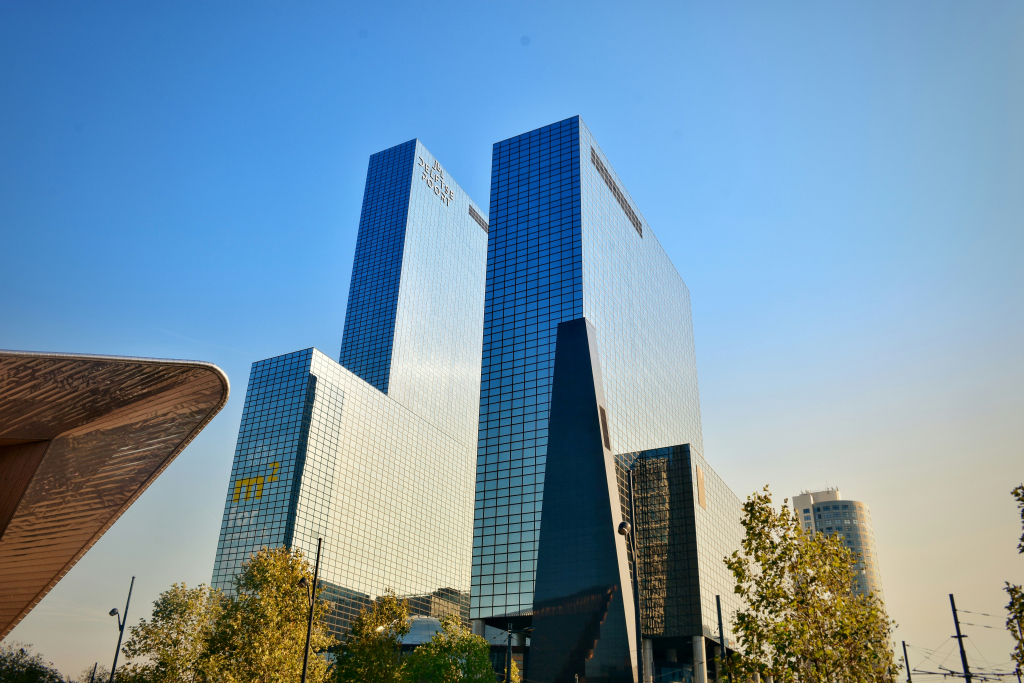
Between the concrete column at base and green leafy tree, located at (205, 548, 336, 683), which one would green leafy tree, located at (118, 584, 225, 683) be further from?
the concrete column at base

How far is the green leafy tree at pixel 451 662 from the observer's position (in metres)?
53.2

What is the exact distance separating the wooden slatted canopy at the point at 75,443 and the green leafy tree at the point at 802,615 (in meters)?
20.9

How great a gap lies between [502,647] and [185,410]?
63620mm

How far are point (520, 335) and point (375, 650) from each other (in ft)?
150

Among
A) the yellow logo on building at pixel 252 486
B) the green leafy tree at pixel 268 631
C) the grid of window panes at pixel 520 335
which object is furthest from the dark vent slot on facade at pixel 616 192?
the green leafy tree at pixel 268 631

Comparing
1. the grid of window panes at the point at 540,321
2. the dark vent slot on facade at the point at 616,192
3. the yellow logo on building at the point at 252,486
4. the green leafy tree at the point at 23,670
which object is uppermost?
the dark vent slot on facade at the point at 616,192

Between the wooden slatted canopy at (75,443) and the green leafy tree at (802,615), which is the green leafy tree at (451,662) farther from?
the green leafy tree at (802,615)

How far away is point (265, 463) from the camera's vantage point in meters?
107

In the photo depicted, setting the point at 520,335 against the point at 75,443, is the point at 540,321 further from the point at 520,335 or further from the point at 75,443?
the point at 75,443

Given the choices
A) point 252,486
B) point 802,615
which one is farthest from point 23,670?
point 802,615

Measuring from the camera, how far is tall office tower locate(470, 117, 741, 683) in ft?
228

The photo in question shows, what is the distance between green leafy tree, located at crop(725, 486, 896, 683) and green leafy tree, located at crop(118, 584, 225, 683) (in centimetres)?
2930

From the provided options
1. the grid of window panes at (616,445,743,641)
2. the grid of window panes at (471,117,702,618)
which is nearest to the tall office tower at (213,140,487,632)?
the grid of window panes at (471,117,702,618)

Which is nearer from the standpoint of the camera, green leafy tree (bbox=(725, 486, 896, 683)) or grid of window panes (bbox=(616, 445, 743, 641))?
green leafy tree (bbox=(725, 486, 896, 683))
